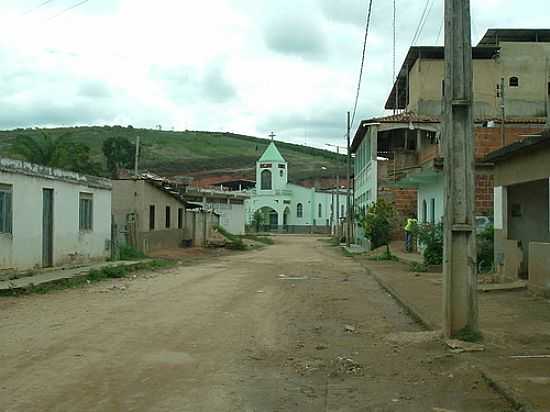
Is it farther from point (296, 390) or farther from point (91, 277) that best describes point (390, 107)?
point (296, 390)

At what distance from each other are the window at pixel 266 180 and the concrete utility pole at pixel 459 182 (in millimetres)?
89957

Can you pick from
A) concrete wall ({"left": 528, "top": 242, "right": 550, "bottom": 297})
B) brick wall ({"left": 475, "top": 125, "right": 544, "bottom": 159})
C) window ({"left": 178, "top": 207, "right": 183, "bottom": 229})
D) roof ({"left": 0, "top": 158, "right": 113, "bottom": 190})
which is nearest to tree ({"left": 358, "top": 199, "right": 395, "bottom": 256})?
brick wall ({"left": 475, "top": 125, "right": 544, "bottom": 159})

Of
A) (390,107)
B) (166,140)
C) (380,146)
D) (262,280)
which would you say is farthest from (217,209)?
(166,140)

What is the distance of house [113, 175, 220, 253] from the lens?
3631cm

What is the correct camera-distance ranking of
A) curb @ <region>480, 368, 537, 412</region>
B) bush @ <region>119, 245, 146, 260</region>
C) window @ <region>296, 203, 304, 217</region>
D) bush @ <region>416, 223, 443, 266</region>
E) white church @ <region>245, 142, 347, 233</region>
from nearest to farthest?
1. curb @ <region>480, 368, 537, 412</region>
2. bush @ <region>416, 223, 443, 266</region>
3. bush @ <region>119, 245, 146, 260</region>
4. white church @ <region>245, 142, 347, 233</region>
5. window @ <region>296, 203, 304, 217</region>

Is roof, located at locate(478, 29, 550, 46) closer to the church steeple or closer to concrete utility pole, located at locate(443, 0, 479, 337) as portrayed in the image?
concrete utility pole, located at locate(443, 0, 479, 337)

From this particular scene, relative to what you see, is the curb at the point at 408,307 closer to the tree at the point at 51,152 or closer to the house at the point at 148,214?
the house at the point at 148,214

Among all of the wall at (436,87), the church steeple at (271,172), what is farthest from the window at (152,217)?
the church steeple at (271,172)

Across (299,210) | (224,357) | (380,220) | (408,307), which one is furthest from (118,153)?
(224,357)

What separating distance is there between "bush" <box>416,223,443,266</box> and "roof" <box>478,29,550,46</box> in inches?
1171

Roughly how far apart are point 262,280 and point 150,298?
256 inches

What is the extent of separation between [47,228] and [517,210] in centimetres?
1459

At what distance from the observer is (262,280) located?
23.4 m

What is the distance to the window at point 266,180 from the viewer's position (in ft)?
330
